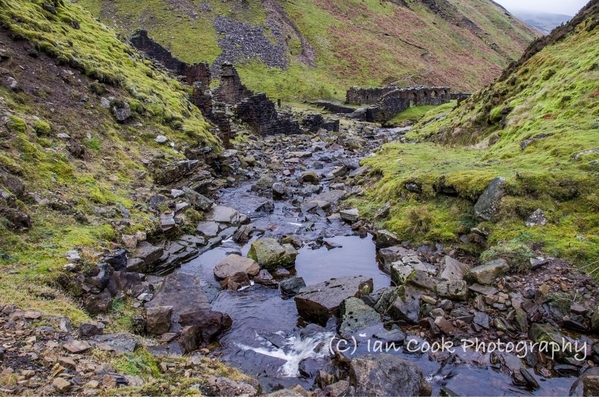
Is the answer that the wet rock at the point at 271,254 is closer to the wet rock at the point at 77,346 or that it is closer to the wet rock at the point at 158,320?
the wet rock at the point at 158,320

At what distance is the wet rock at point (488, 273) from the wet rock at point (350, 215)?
580cm

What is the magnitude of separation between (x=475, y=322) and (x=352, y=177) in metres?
12.4

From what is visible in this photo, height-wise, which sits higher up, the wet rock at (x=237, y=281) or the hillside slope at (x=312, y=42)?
the hillside slope at (x=312, y=42)

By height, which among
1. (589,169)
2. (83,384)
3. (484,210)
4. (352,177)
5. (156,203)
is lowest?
(156,203)

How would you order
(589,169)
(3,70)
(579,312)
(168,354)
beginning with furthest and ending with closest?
(3,70) < (589,169) < (579,312) < (168,354)

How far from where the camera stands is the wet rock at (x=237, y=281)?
10.2m

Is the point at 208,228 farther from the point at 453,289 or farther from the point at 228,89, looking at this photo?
the point at 228,89

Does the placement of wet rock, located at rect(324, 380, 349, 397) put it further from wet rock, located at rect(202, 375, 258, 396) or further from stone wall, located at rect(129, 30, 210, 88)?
stone wall, located at rect(129, 30, 210, 88)

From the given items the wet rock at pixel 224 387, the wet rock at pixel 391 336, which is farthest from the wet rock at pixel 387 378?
the wet rock at pixel 224 387

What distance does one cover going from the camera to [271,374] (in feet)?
23.7

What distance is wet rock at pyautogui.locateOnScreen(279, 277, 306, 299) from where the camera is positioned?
Result: 991 centimetres

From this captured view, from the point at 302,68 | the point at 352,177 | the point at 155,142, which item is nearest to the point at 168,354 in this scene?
the point at 155,142

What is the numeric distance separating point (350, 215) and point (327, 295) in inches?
231

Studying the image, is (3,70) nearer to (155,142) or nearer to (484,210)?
(155,142)
